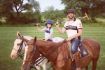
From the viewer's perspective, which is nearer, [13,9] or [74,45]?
[74,45]

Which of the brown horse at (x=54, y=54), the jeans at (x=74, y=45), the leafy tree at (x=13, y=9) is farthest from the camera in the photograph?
the leafy tree at (x=13, y=9)

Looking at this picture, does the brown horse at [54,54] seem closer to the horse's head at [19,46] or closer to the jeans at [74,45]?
the jeans at [74,45]

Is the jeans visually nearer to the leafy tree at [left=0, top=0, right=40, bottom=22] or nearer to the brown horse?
the brown horse

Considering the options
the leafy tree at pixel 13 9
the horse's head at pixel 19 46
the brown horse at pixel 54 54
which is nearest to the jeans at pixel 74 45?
the brown horse at pixel 54 54

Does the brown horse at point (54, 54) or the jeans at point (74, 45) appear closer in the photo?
the brown horse at point (54, 54)

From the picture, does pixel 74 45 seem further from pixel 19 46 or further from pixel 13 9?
pixel 13 9

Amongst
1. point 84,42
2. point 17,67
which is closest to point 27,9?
point 17,67

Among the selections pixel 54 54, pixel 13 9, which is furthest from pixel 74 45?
pixel 13 9

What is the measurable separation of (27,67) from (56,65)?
133 centimetres

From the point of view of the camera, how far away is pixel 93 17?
65.9 meters

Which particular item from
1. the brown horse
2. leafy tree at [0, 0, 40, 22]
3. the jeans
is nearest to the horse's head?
the brown horse

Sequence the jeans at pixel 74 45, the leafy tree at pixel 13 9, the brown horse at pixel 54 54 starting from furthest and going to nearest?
1. the leafy tree at pixel 13 9
2. the jeans at pixel 74 45
3. the brown horse at pixel 54 54

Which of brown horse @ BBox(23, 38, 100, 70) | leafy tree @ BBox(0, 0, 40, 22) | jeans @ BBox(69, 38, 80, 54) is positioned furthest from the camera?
leafy tree @ BBox(0, 0, 40, 22)

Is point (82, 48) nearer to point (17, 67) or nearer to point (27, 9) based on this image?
point (17, 67)
